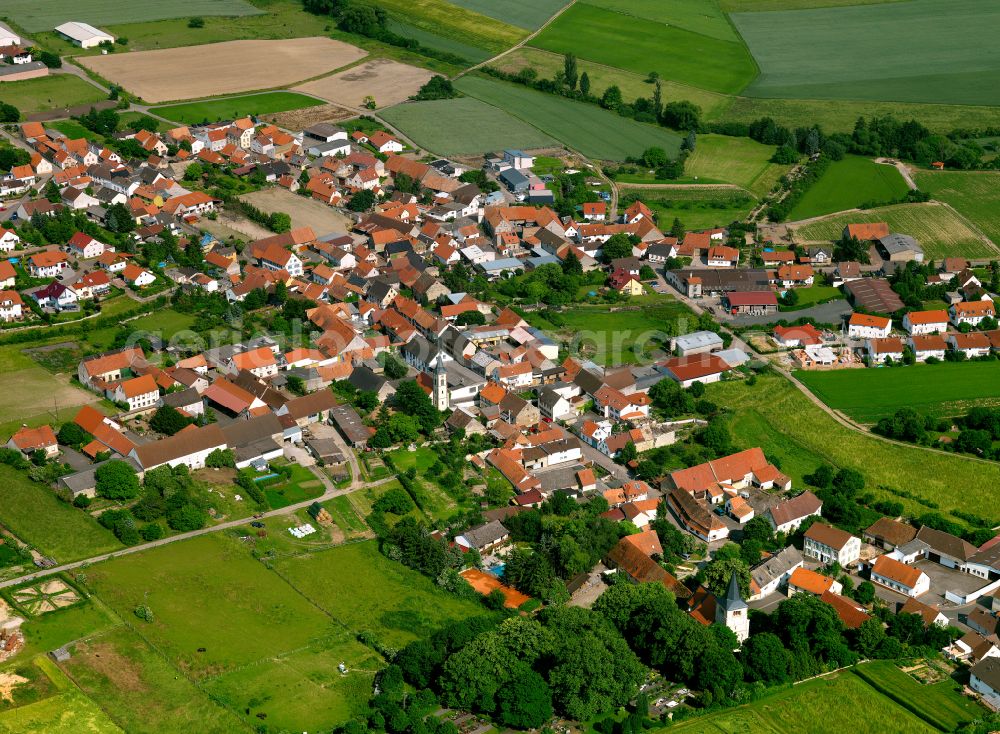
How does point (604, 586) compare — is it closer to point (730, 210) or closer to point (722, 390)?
point (722, 390)

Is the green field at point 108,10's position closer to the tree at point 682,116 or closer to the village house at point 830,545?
the tree at point 682,116

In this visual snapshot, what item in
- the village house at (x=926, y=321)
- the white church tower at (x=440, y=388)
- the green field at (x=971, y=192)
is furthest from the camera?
the green field at (x=971, y=192)

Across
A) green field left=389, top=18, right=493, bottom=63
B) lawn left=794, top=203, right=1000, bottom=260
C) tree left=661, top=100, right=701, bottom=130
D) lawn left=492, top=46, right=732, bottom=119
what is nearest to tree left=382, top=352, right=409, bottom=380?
lawn left=794, top=203, right=1000, bottom=260

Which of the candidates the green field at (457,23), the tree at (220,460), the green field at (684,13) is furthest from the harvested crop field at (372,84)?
the tree at (220,460)

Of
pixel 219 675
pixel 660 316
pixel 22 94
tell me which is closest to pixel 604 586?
pixel 219 675

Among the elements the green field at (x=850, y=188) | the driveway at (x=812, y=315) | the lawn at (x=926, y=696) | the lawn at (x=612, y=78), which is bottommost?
the lawn at (x=926, y=696)

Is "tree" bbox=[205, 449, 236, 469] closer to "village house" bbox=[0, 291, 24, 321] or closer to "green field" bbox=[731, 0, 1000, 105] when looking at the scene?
"village house" bbox=[0, 291, 24, 321]

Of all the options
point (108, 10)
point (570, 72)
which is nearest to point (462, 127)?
point (570, 72)
